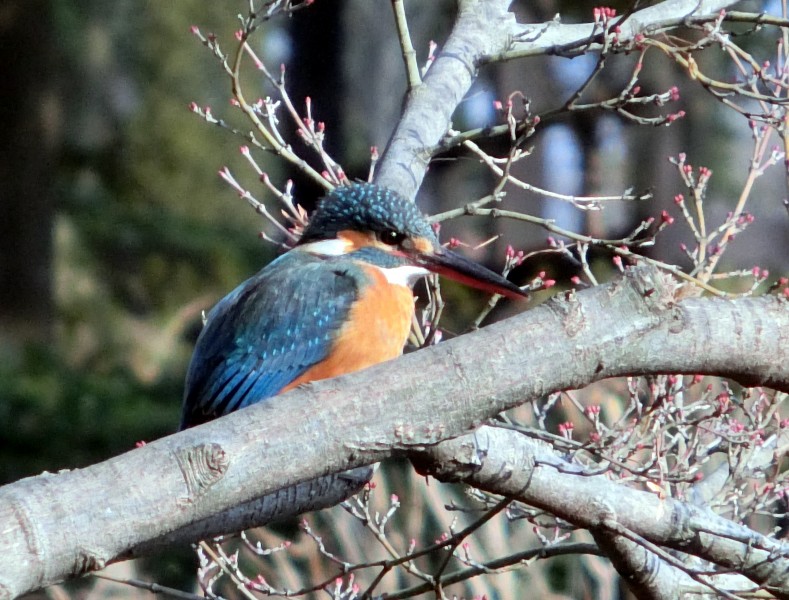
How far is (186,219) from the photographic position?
9094 millimetres

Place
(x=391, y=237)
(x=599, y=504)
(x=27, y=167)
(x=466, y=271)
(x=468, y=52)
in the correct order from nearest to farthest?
1. (x=599, y=504)
2. (x=466, y=271)
3. (x=391, y=237)
4. (x=468, y=52)
5. (x=27, y=167)

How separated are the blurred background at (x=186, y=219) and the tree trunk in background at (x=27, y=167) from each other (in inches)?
0.4

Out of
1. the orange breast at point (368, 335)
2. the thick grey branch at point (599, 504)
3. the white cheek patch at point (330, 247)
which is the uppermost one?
the white cheek patch at point (330, 247)

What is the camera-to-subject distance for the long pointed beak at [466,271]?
1.99 meters

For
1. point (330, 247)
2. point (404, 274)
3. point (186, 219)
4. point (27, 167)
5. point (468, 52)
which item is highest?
point (27, 167)

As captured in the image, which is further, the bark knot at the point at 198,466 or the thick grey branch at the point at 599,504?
the thick grey branch at the point at 599,504

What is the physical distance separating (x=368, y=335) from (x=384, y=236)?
211 millimetres

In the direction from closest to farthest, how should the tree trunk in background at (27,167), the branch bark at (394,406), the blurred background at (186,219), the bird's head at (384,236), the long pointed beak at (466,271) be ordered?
the branch bark at (394,406) < the long pointed beak at (466,271) < the bird's head at (384,236) < the blurred background at (186,219) < the tree trunk in background at (27,167)

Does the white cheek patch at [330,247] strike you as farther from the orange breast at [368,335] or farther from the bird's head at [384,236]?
the orange breast at [368,335]

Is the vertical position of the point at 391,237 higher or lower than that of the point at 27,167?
lower

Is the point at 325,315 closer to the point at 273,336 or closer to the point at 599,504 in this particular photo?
the point at 273,336

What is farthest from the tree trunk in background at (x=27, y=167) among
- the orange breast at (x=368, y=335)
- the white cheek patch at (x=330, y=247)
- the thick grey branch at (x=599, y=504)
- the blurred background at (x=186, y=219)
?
the thick grey branch at (x=599, y=504)

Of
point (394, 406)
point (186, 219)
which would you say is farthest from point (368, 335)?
point (186, 219)

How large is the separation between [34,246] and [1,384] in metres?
2.61
